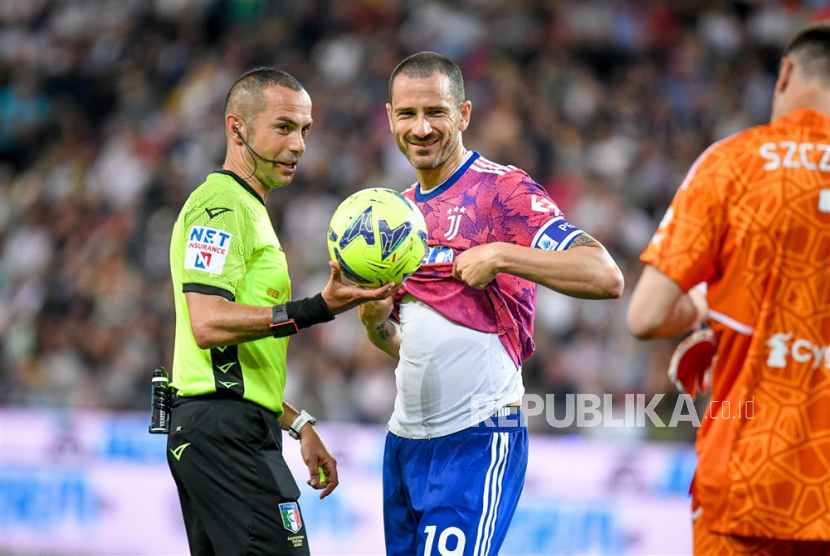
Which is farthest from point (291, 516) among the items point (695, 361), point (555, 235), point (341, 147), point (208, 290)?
point (341, 147)

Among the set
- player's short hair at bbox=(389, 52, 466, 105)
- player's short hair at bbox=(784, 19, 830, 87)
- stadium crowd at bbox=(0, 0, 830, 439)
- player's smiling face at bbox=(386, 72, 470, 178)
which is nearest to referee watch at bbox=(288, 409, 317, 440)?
player's smiling face at bbox=(386, 72, 470, 178)

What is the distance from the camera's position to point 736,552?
10.5 ft

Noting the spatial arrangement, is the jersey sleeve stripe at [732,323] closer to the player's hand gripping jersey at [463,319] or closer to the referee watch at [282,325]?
the player's hand gripping jersey at [463,319]

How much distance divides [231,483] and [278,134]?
1.55 m

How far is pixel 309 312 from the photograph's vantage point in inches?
160

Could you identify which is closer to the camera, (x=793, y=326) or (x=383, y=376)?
(x=793, y=326)

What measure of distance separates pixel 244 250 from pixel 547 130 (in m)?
8.68

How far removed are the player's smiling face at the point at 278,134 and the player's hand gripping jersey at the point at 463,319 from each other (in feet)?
2.24

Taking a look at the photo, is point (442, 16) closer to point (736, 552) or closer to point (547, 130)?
point (547, 130)

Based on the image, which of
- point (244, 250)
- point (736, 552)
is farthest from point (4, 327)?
point (736, 552)

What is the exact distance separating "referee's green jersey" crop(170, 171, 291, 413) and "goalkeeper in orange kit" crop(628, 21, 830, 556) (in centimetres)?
173

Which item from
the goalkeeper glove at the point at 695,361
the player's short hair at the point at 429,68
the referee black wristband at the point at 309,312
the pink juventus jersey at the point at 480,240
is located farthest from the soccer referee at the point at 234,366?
the goalkeeper glove at the point at 695,361

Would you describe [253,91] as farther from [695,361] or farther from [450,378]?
[695,361]

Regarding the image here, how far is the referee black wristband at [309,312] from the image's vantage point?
4055 millimetres
